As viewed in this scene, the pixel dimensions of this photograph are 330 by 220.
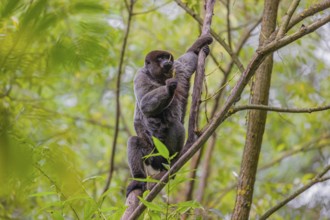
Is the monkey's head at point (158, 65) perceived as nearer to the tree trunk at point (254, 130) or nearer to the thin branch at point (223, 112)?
the tree trunk at point (254, 130)

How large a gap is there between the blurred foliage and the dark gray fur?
531mm

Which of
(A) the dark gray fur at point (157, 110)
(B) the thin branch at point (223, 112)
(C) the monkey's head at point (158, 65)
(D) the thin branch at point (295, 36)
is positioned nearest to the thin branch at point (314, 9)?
(D) the thin branch at point (295, 36)

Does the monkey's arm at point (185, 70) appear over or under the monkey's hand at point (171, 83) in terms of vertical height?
over

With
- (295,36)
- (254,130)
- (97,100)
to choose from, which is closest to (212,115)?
(254,130)

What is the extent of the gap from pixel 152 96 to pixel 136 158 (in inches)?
31.7

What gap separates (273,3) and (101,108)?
799cm

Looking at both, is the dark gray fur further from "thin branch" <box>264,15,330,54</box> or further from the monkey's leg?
"thin branch" <box>264,15,330,54</box>

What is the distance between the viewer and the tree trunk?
5.05 meters

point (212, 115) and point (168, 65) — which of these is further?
point (212, 115)

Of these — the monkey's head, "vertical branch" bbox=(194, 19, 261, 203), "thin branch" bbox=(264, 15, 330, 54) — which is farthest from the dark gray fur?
"thin branch" bbox=(264, 15, 330, 54)

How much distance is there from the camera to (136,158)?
6270mm

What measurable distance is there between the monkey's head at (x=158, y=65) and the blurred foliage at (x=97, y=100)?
699mm

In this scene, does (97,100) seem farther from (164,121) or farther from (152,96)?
(152,96)

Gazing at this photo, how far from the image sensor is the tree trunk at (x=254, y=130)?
16.6 ft
